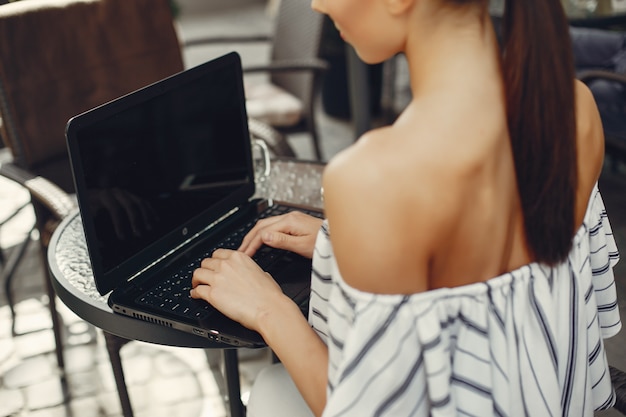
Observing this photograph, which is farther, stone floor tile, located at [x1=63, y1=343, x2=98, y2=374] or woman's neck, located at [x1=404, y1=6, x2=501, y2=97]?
stone floor tile, located at [x1=63, y1=343, x2=98, y2=374]

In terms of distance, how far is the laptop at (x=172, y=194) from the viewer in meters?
1.17

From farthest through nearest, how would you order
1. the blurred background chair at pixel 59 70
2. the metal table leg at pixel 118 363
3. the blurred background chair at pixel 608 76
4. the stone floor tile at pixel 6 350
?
the blurred background chair at pixel 608 76
the stone floor tile at pixel 6 350
the blurred background chair at pixel 59 70
the metal table leg at pixel 118 363

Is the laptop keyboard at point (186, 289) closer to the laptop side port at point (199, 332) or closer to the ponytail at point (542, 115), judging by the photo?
the laptop side port at point (199, 332)

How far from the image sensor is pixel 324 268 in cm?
97

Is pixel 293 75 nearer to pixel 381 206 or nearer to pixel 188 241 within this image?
pixel 188 241

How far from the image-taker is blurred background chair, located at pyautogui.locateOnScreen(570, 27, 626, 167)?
104 inches

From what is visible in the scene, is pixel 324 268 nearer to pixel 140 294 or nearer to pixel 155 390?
pixel 140 294

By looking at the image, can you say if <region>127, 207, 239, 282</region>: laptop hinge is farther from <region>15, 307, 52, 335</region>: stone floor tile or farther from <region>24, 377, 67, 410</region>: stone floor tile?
<region>15, 307, 52, 335</region>: stone floor tile

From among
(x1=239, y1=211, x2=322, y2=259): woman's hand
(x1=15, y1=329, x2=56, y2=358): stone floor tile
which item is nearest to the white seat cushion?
(x1=239, y1=211, x2=322, y2=259): woman's hand

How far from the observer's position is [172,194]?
1.36 meters

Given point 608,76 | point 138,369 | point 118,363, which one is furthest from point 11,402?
point 608,76

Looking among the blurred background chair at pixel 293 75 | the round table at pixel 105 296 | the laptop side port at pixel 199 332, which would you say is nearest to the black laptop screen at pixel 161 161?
the round table at pixel 105 296

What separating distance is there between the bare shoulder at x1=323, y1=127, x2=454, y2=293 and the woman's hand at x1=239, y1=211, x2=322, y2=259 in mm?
521

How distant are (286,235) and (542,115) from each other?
0.61m
